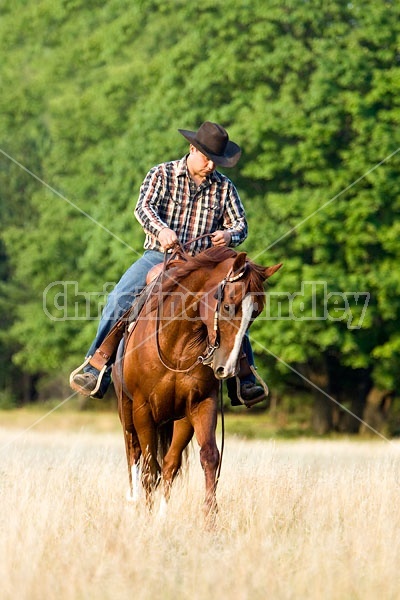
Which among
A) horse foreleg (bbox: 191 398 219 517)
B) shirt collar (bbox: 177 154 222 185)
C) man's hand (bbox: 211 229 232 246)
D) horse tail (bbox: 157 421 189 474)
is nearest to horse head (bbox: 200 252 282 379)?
horse foreleg (bbox: 191 398 219 517)

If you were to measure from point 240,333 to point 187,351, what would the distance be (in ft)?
2.85

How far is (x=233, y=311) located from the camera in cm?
726

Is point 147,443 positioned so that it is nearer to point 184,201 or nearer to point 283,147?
point 184,201

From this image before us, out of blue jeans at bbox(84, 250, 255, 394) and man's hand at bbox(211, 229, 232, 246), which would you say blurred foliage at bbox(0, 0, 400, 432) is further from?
man's hand at bbox(211, 229, 232, 246)

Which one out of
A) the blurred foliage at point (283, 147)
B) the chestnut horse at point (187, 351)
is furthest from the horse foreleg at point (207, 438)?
the blurred foliage at point (283, 147)

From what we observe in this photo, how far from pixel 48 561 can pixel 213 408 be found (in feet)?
8.40

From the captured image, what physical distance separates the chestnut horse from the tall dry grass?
0.45m

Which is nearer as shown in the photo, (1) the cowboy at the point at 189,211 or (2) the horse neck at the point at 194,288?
(2) the horse neck at the point at 194,288

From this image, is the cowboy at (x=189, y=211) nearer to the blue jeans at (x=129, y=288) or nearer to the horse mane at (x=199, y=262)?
the blue jeans at (x=129, y=288)

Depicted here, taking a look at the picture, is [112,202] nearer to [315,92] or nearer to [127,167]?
[127,167]

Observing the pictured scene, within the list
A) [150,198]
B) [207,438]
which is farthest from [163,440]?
[150,198]

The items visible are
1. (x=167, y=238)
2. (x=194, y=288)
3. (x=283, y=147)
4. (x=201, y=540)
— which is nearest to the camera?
(x=201, y=540)

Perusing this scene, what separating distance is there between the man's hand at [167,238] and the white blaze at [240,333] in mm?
1336

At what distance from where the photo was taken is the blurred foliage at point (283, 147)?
23.5 metres
